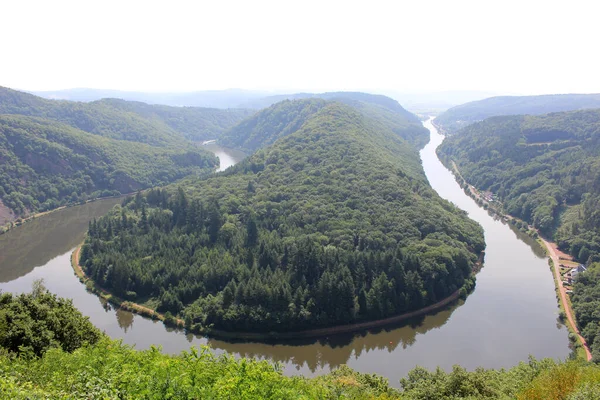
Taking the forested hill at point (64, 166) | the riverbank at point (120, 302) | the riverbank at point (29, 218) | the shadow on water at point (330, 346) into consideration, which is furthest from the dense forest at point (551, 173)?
the riverbank at point (29, 218)

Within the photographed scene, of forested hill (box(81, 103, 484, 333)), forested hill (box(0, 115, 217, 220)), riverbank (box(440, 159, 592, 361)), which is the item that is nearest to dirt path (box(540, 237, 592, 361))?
riverbank (box(440, 159, 592, 361))

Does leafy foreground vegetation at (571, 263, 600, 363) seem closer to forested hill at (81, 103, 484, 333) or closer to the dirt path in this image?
the dirt path

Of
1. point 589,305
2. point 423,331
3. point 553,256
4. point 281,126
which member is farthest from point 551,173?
point 281,126

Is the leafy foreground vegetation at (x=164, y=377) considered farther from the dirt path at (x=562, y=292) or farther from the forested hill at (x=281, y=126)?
the forested hill at (x=281, y=126)

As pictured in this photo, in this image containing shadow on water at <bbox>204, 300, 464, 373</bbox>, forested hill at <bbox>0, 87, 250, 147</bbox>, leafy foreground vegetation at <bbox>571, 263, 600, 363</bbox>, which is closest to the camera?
shadow on water at <bbox>204, 300, 464, 373</bbox>

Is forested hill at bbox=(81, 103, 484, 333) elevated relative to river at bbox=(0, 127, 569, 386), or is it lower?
elevated

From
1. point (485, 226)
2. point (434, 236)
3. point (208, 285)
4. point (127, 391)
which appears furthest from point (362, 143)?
point (127, 391)

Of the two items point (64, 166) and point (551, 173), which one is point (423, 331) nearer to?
point (551, 173)
